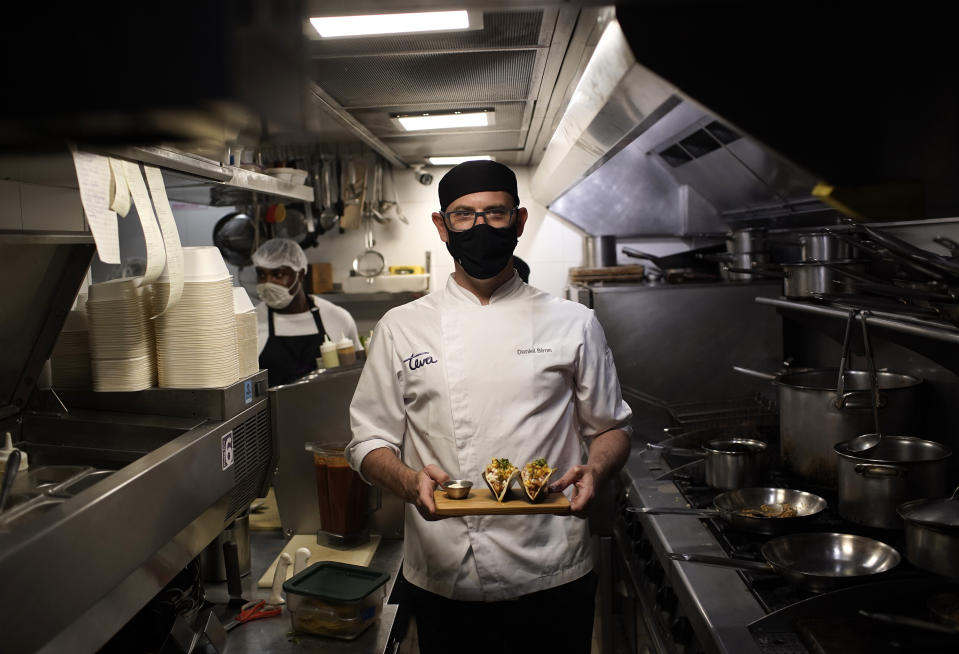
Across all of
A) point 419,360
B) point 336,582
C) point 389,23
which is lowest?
point 336,582

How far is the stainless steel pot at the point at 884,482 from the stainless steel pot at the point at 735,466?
0.36 m

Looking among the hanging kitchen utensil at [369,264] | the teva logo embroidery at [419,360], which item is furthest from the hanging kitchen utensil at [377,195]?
the teva logo embroidery at [419,360]

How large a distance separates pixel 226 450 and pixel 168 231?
583 millimetres

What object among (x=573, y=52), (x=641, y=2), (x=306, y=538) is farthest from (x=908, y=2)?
(x=306, y=538)

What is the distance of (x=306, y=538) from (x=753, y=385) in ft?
7.29

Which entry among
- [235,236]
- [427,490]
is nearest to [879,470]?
[427,490]

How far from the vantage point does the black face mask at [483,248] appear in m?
1.93

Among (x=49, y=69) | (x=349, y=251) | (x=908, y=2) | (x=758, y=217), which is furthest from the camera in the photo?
(x=349, y=251)

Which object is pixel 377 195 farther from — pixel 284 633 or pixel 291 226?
pixel 284 633

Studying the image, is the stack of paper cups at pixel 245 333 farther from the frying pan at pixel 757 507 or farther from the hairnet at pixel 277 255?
the hairnet at pixel 277 255

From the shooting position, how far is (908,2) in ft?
2.30

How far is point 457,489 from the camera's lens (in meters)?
1.72

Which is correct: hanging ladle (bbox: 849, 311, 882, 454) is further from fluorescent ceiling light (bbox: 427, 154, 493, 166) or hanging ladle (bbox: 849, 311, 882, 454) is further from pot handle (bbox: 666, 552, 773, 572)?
fluorescent ceiling light (bbox: 427, 154, 493, 166)

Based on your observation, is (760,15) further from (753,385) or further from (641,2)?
(753,385)
